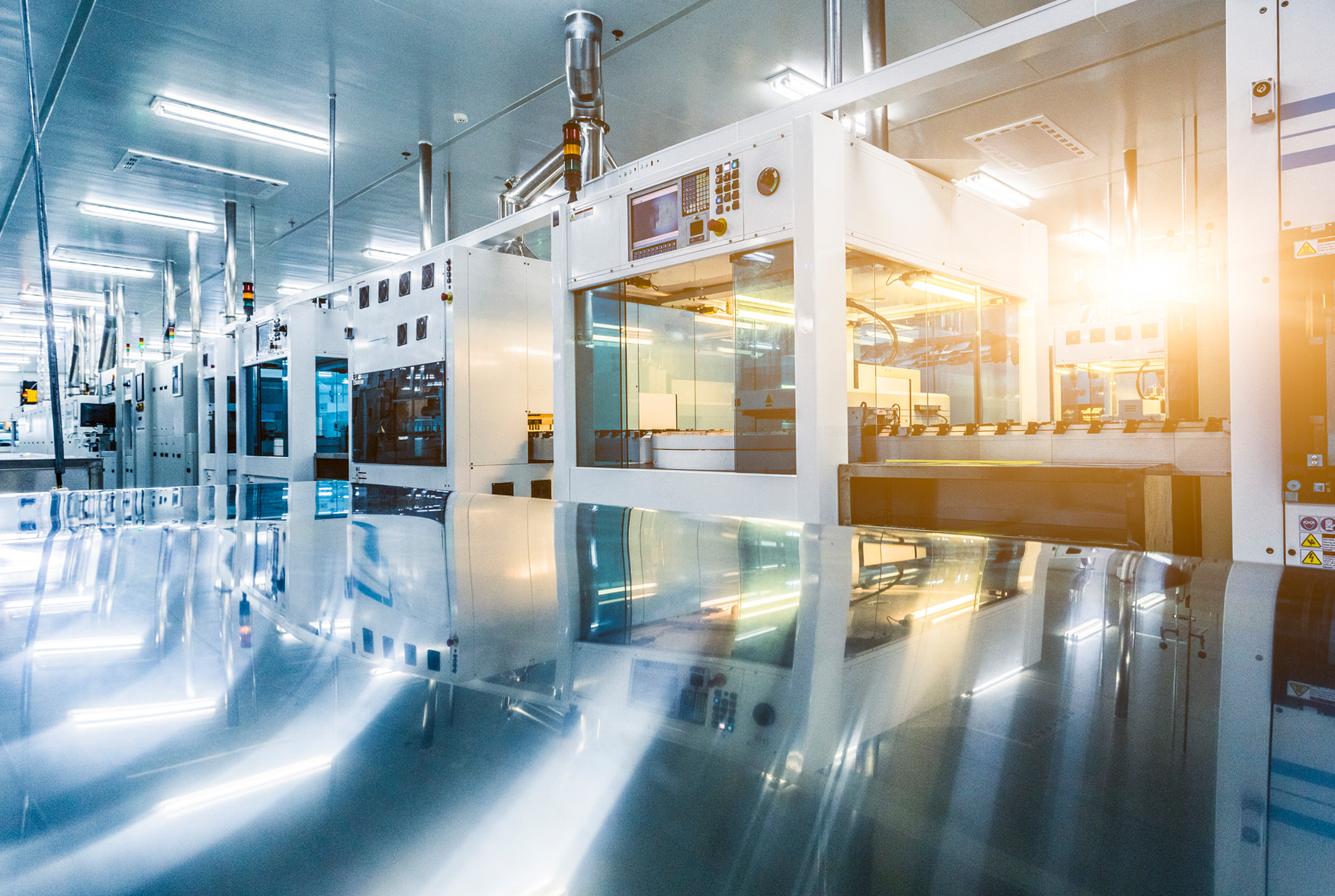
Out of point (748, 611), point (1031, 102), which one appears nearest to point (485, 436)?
point (748, 611)

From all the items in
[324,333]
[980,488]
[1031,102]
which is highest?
[1031,102]

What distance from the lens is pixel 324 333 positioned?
20.3 ft

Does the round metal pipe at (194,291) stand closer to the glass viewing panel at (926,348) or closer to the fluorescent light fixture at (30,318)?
the fluorescent light fixture at (30,318)

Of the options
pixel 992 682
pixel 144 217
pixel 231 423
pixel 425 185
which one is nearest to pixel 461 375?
pixel 425 185

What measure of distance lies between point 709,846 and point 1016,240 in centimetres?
465

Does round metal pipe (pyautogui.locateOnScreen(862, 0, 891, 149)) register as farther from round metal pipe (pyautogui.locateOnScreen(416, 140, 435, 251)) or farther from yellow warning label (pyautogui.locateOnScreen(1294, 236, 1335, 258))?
round metal pipe (pyautogui.locateOnScreen(416, 140, 435, 251))

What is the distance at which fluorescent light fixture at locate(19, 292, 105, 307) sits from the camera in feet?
39.8

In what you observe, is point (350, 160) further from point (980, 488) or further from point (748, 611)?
point (748, 611)

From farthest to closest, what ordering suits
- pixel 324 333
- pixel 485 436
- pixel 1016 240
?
pixel 324 333
pixel 485 436
pixel 1016 240

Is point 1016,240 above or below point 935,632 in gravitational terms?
above

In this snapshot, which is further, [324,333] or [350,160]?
[350,160]

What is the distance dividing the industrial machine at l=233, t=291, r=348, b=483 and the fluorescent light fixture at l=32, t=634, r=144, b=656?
5769mm

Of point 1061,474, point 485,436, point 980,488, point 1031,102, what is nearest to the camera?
point 1061,474

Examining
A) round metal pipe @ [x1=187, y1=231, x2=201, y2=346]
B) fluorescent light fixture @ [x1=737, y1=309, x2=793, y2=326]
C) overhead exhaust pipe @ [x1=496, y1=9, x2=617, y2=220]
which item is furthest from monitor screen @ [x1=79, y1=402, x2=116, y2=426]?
fluorescent light fixture @ [x1=737, y1=309, x2=793, y2=326]
